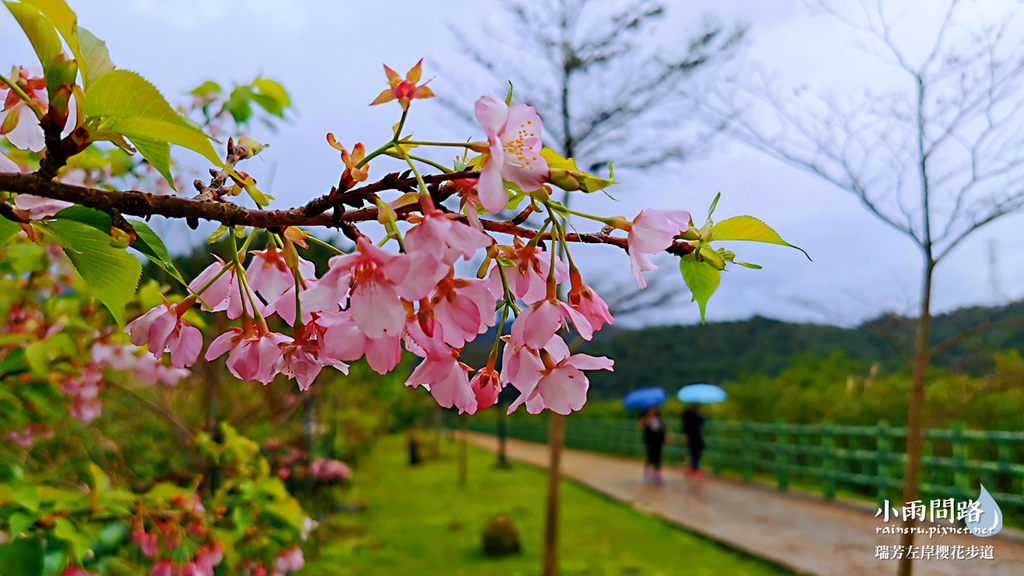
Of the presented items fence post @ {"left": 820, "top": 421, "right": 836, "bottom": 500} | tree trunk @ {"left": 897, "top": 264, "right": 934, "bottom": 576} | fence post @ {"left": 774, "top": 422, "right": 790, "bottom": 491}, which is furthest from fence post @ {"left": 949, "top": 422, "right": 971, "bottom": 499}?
tree trunk @ {"left": 897, "top": 264, "right": 934, "bottom": 576}

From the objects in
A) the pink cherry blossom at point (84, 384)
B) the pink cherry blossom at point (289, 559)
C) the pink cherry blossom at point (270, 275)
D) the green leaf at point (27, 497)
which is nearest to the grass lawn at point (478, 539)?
the pink cherry blossom at point (289, 559)

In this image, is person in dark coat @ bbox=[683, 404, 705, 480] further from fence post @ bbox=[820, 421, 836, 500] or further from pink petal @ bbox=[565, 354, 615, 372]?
pink petal @ bbox=[565, 354, 615, 372]

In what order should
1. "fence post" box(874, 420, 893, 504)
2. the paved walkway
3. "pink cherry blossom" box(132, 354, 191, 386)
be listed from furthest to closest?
"fence post" box(874, 420, 893, 504), the paved walkway, "pink cherry blossom" box(132, 354, 191, 386)

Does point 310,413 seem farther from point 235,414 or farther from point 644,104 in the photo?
point 644,104

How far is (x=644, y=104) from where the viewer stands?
194 inches

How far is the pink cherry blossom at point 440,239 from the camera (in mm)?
388

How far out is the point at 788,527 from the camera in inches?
205

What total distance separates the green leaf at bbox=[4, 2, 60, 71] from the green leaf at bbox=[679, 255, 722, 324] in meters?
0.48

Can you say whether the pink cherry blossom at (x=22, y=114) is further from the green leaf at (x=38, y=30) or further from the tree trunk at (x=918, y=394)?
the tree trunk at (x=918, y=394)

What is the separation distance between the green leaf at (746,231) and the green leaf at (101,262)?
1.49 ft

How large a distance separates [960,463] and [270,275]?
5.96 metres

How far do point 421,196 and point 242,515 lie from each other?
1471 millimetres

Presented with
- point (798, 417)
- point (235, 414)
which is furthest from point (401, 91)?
point (798, 417)

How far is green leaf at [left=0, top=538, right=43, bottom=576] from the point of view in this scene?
3.02 feet
